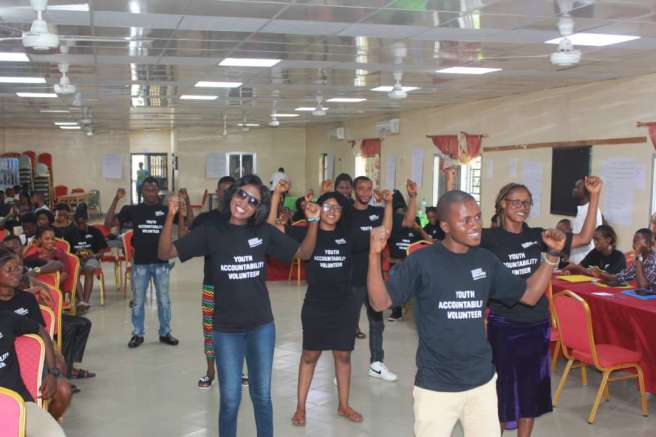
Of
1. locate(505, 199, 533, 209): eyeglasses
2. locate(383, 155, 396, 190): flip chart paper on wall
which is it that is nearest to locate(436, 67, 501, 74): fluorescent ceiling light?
locate(505, 199, 533, 209): eyeglasses

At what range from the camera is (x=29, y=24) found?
17.6 feet

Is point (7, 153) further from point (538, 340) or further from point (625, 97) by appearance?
point (538, 340)

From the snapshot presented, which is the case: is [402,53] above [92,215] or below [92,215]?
above

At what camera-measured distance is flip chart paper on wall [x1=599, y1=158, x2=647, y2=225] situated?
27.4 feet

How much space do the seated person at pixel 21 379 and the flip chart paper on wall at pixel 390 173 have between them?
12.2 metres

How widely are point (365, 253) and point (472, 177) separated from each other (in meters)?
7.69

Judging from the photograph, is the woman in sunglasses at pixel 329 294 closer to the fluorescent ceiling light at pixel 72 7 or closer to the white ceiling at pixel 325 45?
Answer: the white ceiling at pixel 325 45

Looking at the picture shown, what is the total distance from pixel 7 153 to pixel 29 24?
1764 centimetres

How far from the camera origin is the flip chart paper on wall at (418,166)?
14.0 m

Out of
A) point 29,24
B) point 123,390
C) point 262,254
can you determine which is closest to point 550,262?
point 262,254

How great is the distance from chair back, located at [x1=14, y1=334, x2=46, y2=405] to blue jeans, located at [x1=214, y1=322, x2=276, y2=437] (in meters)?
0.86

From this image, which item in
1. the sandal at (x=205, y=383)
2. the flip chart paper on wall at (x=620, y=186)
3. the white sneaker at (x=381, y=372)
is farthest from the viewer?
the flip chart paper on wall at (x=620, y=186)

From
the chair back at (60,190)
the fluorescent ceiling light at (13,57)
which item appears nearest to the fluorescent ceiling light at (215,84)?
the fluorescent ceiling light at (13,57)

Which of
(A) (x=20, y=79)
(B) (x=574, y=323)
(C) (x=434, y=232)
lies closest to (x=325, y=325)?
(B) (x=574, y=323)
